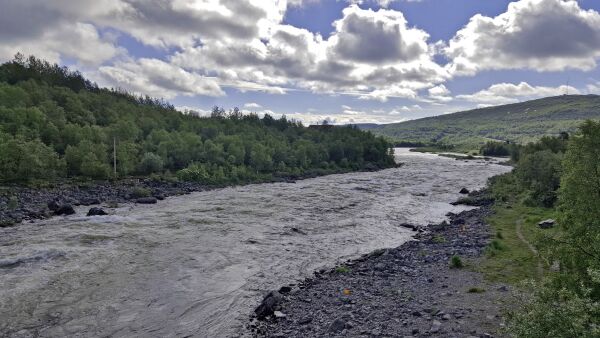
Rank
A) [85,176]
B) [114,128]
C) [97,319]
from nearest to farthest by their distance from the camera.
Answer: [97,319] → [85,176] → [114,128]

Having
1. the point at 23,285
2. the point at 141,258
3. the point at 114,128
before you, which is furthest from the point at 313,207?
the point at 114,128

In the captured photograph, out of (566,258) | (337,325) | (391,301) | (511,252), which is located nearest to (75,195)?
(391,301)

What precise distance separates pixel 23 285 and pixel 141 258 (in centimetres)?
888

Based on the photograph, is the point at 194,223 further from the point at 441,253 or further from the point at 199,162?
the point at 199,162

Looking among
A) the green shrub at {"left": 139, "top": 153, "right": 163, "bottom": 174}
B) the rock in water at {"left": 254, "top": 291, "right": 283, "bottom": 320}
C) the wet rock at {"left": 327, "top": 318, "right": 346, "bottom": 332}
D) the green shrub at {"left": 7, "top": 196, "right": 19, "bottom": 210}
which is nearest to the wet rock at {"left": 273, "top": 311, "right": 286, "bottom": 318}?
the rock in water at {"left": 254, "top": 291, "right": 283, "bottom": 320}

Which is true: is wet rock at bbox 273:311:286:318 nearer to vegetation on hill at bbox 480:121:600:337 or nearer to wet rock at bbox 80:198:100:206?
vegetation on hill at bbox 480:121:600:337

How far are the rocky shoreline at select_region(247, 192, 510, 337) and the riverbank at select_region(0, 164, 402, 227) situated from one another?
1547 inches

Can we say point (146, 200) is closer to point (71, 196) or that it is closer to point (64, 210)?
point (71, 196)

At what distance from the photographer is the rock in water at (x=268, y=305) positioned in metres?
22.9

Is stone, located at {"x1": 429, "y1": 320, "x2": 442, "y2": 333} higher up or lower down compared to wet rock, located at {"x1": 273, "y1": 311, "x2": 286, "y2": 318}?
higher up

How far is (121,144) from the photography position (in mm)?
102938

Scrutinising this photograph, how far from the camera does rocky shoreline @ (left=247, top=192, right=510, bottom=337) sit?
20078 mm

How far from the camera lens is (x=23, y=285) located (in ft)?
86.8

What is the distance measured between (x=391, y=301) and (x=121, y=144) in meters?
96.0
